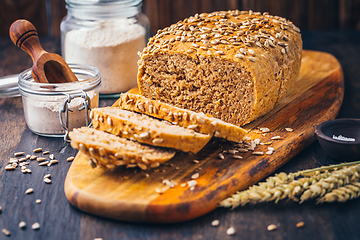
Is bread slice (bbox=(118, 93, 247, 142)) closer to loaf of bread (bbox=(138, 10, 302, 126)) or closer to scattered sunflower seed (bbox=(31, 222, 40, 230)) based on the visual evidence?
loaf of bread (bbox=(138, 10, 302, 126))

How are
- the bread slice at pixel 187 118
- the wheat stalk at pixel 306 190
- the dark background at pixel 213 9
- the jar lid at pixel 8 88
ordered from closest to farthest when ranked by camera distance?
the wheat stalk at pixel 306 190 < the bread slice at pixel 187 118 < the jar lid at pixel 8 88 < the dark background at pixel 213 9

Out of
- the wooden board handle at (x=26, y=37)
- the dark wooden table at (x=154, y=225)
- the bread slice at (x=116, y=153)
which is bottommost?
the dark wooden table at (x=154, y=225)

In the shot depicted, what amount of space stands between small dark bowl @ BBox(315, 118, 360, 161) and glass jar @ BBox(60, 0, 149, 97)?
5.93ft

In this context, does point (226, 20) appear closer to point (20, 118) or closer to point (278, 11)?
point (20, 118)

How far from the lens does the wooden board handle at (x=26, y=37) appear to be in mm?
2807

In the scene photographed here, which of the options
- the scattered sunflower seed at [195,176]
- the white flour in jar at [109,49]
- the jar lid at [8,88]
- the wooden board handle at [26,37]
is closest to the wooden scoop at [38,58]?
the wooden board handle at [26,37]

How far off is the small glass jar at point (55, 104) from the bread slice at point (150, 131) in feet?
1.16

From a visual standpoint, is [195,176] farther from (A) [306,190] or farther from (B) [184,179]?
(A) [306,190]

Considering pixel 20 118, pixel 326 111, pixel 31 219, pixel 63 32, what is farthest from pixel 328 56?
pixel 31 219

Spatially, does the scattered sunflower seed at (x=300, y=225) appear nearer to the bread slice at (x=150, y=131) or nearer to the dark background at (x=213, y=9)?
the bread slice at (x=150, y=131)

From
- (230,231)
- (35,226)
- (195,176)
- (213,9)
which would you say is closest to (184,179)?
(195,176)

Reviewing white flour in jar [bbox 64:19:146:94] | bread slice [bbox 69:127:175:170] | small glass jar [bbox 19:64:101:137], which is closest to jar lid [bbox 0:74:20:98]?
white flour in jar [bbox 64:19:146:94]

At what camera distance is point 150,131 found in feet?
7.17

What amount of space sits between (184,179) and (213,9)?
4.14 meters
